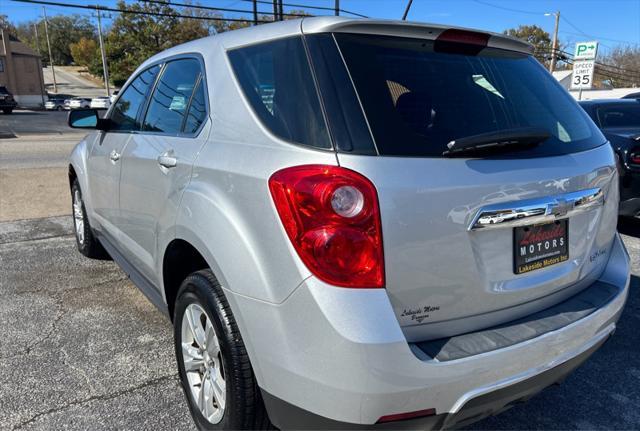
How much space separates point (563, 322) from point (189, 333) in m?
1.60

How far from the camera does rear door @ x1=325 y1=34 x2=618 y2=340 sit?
64.3 inches

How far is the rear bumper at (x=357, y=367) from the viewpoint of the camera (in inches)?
60.4

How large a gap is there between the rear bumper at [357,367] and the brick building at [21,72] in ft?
209

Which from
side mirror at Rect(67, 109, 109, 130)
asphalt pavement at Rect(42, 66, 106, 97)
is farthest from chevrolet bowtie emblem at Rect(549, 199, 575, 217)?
asphalt pavement at Rect(42, 66, 106, 97)

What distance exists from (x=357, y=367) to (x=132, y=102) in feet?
8.58

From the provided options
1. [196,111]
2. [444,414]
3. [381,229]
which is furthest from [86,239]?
[444,414]

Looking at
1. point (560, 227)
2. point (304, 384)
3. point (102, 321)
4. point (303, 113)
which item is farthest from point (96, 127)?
point (560, 227)

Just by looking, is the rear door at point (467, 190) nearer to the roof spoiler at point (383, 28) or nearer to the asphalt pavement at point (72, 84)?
the roof spoiler at point (383, 28)

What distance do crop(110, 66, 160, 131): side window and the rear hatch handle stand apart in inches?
86.8

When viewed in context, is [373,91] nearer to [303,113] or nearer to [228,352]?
[303,113]

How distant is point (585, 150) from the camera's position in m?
2.19

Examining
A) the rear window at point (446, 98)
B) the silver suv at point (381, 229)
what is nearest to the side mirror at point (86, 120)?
the silver suv at point (381, 229)

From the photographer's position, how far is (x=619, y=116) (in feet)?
21.1

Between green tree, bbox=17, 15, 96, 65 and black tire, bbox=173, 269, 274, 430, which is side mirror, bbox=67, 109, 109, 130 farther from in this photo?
green tree, bbox=17, 15, 96, 65
